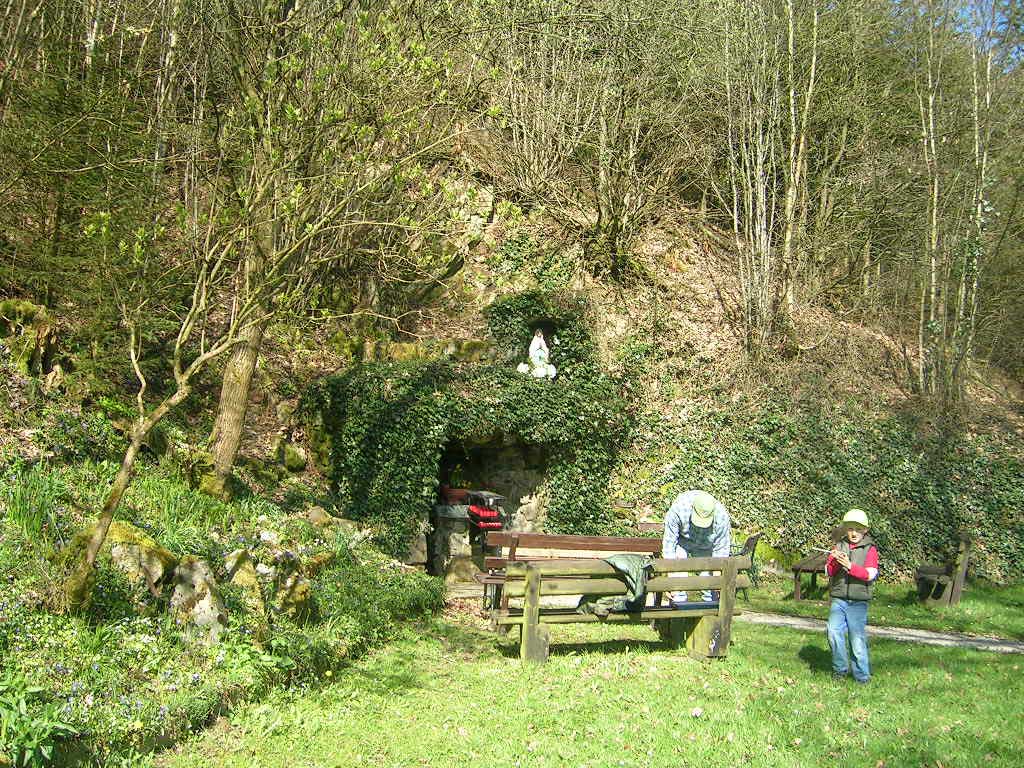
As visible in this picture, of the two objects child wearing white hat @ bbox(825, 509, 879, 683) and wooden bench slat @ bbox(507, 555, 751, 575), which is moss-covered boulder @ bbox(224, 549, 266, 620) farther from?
child wearing white hat @ bbox(825, 509, 879, 683)

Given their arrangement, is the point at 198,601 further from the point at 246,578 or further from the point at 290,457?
the point at 290,457

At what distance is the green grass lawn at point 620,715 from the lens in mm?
5027

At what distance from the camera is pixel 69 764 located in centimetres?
420

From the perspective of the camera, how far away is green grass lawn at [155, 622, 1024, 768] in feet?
16.5

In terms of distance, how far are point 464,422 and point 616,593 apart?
19.3 ft

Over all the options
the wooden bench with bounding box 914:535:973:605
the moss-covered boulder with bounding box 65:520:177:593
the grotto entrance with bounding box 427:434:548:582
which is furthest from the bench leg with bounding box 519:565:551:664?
the wooden bench with bounding box 914:535:973:605

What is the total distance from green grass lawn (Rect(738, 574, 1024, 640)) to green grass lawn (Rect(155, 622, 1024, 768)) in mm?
2744

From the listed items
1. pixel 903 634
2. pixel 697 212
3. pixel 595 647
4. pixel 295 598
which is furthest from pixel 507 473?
pixel 697 212

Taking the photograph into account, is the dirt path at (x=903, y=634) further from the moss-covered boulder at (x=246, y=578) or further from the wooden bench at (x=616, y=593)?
the moss-covered boulder at (x=246, y=578)

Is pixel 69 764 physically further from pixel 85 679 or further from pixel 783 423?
pixel 783 423

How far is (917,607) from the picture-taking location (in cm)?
1145

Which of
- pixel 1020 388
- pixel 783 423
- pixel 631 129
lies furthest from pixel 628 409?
pixel 1020 388

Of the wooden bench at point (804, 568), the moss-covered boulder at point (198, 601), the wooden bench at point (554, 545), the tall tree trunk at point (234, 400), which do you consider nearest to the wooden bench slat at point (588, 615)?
the wooden bench at point (554, 545)

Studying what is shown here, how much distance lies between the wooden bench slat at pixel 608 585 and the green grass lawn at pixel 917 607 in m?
4.07
